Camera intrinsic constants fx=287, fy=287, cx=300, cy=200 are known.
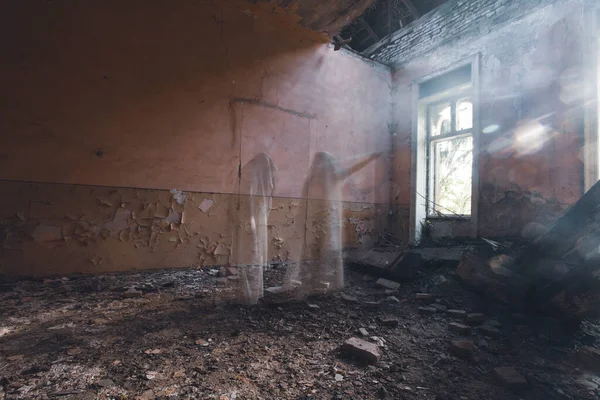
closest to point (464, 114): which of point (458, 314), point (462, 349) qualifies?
point (458, 314)

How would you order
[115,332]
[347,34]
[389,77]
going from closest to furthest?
[115,332] → [347,34] → [389,77]

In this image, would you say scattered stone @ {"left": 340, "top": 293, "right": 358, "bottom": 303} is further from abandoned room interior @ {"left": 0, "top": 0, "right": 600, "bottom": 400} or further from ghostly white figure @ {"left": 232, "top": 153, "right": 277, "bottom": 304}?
ghostly white figure @ {"left": 232, "top": 153, "right": 277, "bottom": 304}

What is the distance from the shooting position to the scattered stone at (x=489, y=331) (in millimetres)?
1988

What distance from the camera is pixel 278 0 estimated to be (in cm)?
371

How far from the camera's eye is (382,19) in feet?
15.4

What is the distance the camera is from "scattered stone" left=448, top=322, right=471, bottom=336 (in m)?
2.01

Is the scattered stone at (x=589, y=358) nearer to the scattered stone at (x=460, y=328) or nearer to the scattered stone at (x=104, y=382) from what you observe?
the scattered stone at (x=460, y=328)

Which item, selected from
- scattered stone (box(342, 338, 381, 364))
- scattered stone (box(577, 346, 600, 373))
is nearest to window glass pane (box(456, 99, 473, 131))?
scattered stone (box(577, 346, 600, 373))

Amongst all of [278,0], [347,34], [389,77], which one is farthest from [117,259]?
[389,77]

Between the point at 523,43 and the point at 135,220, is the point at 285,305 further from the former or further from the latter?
the point at 523,43

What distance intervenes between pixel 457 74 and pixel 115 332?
5.30 meters

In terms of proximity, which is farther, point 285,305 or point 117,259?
point 117,259

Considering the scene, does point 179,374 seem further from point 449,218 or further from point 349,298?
point 449,218

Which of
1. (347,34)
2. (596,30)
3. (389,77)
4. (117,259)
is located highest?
(347,34)
